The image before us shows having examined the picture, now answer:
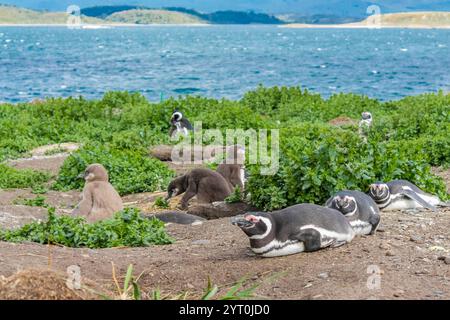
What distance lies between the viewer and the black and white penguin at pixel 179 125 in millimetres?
15453

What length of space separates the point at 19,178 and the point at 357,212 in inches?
269

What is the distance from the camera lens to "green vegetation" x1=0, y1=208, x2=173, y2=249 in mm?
7652

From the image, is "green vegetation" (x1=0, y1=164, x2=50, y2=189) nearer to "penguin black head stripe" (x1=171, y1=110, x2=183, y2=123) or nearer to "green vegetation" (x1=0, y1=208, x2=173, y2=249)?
"penguin black head stripe" (x1=171, y1=110, x2=183, y2=123)

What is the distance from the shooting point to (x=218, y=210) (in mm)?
9625

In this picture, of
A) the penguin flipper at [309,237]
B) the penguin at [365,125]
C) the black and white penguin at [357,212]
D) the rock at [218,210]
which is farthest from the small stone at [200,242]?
the penguin at [365,125]

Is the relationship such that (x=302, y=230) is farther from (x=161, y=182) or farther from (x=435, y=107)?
(x=435, y=107)

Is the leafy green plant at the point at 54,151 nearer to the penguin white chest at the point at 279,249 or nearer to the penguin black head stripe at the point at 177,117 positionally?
the penguin black head stripe at the point at 177,117

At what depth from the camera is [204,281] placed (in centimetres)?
610

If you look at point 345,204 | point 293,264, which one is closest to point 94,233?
point 293,264

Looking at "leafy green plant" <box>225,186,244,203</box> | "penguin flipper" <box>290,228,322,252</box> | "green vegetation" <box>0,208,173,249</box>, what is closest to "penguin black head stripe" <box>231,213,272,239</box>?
"penguin flipper" <box>290,228,322,252</box>

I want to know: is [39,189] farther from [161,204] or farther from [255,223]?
A: [255,223]

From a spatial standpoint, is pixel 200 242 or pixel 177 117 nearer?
pixel 200 242

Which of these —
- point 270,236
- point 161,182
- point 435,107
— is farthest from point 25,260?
point 435,107

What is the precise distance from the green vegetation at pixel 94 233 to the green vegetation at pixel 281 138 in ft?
5.11
